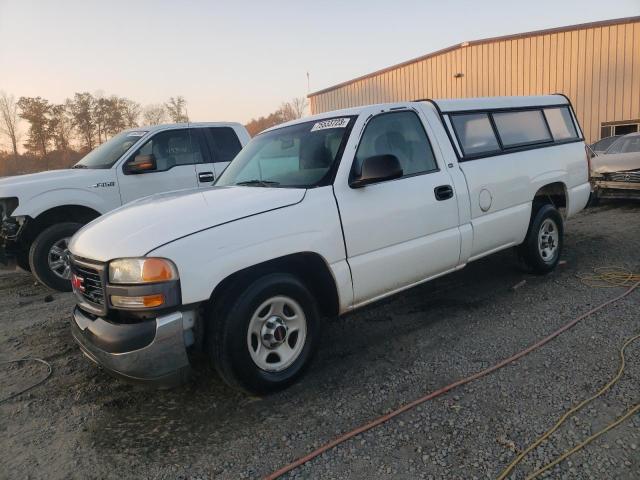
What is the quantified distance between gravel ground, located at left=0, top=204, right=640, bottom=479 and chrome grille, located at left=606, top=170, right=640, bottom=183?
20.3 feet

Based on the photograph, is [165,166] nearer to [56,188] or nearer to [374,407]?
[56,188]

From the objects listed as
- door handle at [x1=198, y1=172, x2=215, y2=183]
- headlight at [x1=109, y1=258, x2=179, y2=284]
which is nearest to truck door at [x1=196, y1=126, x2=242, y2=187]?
door handle at [x1=198, y1=172, x2=215, y2=183]

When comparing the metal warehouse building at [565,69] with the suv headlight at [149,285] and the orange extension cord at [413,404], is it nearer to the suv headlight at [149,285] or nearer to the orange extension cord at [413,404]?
the orange extension cord at [413,404]

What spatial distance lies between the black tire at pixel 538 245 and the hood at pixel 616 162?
5.56 m

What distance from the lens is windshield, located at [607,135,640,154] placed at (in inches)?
385

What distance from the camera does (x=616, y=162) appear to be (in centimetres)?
970

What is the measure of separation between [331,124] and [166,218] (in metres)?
1.56

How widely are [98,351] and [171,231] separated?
822 millimetres

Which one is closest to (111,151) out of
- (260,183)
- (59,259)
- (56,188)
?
(56,188)

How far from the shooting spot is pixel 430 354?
11.6ft

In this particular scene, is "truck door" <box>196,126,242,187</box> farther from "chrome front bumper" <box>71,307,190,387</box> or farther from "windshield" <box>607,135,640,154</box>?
"windshield" <box>607,135,640,154</box>

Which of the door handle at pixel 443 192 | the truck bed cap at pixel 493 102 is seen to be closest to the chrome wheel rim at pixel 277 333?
the door handle at pixel 443 192

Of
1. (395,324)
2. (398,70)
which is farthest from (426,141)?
(398,70)

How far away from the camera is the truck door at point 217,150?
23.1 feet
